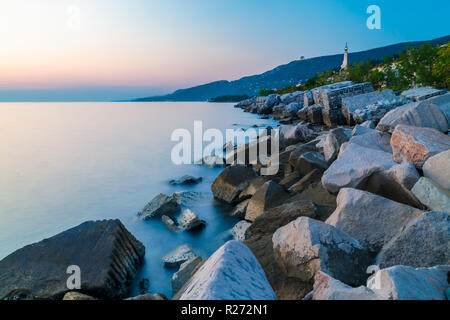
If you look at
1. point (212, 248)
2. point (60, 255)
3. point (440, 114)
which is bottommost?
point (212, 248)

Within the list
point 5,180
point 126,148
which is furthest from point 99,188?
point 126,148

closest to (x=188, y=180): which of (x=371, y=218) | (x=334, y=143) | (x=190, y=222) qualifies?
(x=190, y=222)

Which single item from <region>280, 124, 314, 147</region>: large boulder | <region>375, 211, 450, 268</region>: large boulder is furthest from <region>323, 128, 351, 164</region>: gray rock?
<region>280, 124, 314, 147</region>: large boulder

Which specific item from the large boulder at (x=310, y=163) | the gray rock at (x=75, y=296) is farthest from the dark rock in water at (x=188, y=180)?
the gray rock at (x=75, y=296)

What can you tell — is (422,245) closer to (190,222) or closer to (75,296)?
(75,296)

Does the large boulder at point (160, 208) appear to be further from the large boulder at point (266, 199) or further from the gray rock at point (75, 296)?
the gray rock at point (75, 296)

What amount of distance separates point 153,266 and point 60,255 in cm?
170

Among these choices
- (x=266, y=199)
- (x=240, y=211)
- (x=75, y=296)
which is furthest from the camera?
(x=240, y=211)

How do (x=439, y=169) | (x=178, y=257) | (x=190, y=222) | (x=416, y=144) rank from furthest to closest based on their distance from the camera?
1. (x=190, y=222)
2. (x=178, y=257)
3. (x=416, y=144)
4. (x=439, y=169)

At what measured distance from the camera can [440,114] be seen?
623 centimetres

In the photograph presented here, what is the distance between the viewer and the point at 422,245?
2945 mm

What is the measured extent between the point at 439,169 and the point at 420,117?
2657 mm
